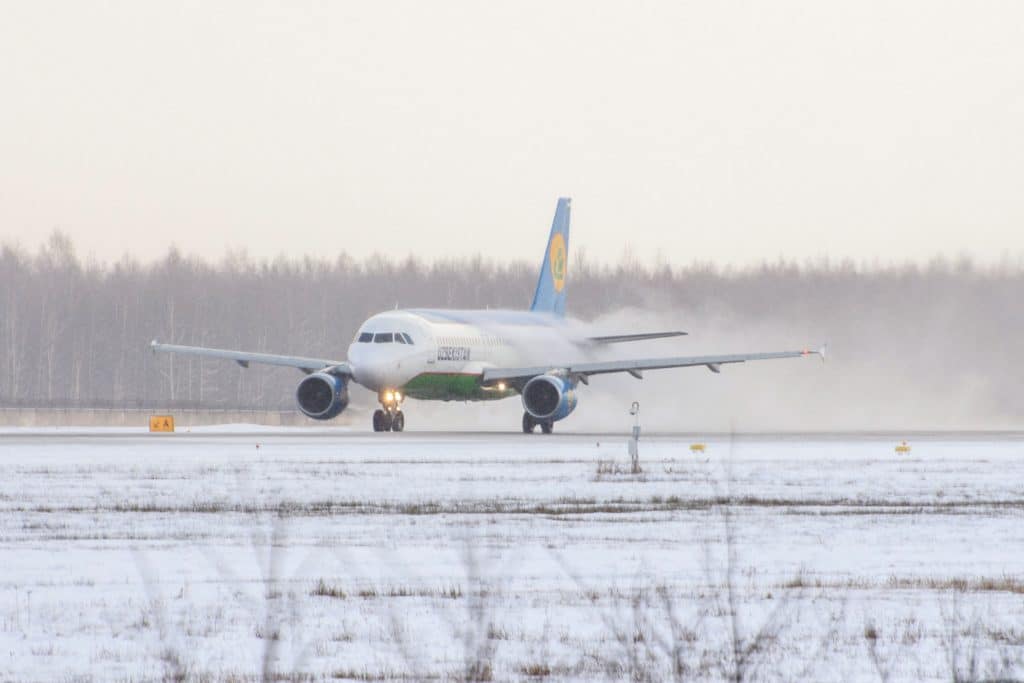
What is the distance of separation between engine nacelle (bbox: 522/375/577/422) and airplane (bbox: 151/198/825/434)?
3 cm

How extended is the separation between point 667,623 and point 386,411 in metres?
43.3

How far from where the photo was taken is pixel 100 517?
21.7 m

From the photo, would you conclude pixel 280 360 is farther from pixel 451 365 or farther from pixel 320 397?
pixel 451 365

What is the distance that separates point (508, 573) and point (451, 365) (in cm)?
3953

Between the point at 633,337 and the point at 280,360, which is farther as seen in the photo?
the point at 633,337

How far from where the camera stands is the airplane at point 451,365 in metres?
53.2

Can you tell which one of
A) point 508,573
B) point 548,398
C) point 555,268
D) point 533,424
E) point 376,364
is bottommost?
point 508,573

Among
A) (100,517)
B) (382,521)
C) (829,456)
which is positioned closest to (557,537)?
(382,521)

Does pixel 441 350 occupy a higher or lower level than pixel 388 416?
higher

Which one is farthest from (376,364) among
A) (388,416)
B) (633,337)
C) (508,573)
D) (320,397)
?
(508,573)

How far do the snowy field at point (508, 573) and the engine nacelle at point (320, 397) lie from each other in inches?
816

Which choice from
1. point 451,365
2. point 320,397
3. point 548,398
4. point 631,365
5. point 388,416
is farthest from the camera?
point 388,416

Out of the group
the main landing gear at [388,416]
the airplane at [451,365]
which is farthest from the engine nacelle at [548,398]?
the main landing gear at [388,416]

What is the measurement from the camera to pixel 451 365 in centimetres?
5506
